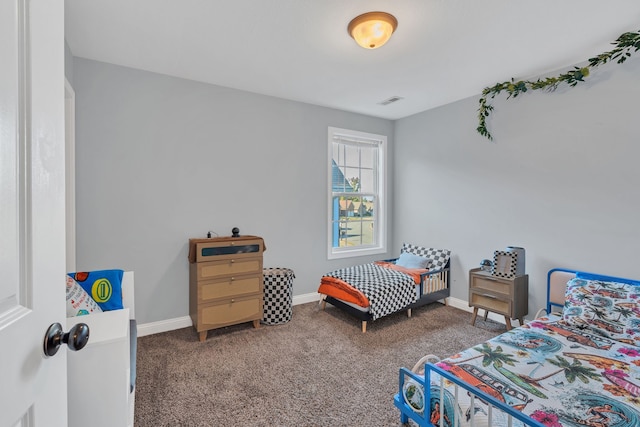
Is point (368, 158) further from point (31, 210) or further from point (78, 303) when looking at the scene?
point (31, 210)

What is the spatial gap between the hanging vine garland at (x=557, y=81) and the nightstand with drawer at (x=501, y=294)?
1575 mm

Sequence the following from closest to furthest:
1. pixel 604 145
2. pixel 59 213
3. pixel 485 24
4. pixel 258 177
A: pixel 59 213, pixel 485 24, pixel 604 145, pixel 258 177

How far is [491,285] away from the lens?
303cm

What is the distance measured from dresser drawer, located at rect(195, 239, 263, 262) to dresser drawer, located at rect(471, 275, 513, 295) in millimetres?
2284

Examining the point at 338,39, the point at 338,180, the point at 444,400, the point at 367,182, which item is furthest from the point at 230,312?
the point at 367,182

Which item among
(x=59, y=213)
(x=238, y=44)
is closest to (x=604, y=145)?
(x=238, y=44)

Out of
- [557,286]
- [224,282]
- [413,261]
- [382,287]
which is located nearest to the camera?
[557,286]

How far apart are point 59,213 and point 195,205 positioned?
2495 mm

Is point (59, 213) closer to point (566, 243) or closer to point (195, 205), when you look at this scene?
point (195, 205)

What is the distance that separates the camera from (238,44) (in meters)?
2.40

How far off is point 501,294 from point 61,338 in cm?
331

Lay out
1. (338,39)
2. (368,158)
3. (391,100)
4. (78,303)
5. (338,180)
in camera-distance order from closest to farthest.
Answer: (78,303), (338,39), (391,100), (338,180), (368,158)

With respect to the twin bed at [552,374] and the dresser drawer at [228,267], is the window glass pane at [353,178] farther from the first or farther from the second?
the twin bed at [552,374]

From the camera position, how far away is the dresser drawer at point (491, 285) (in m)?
2.90
